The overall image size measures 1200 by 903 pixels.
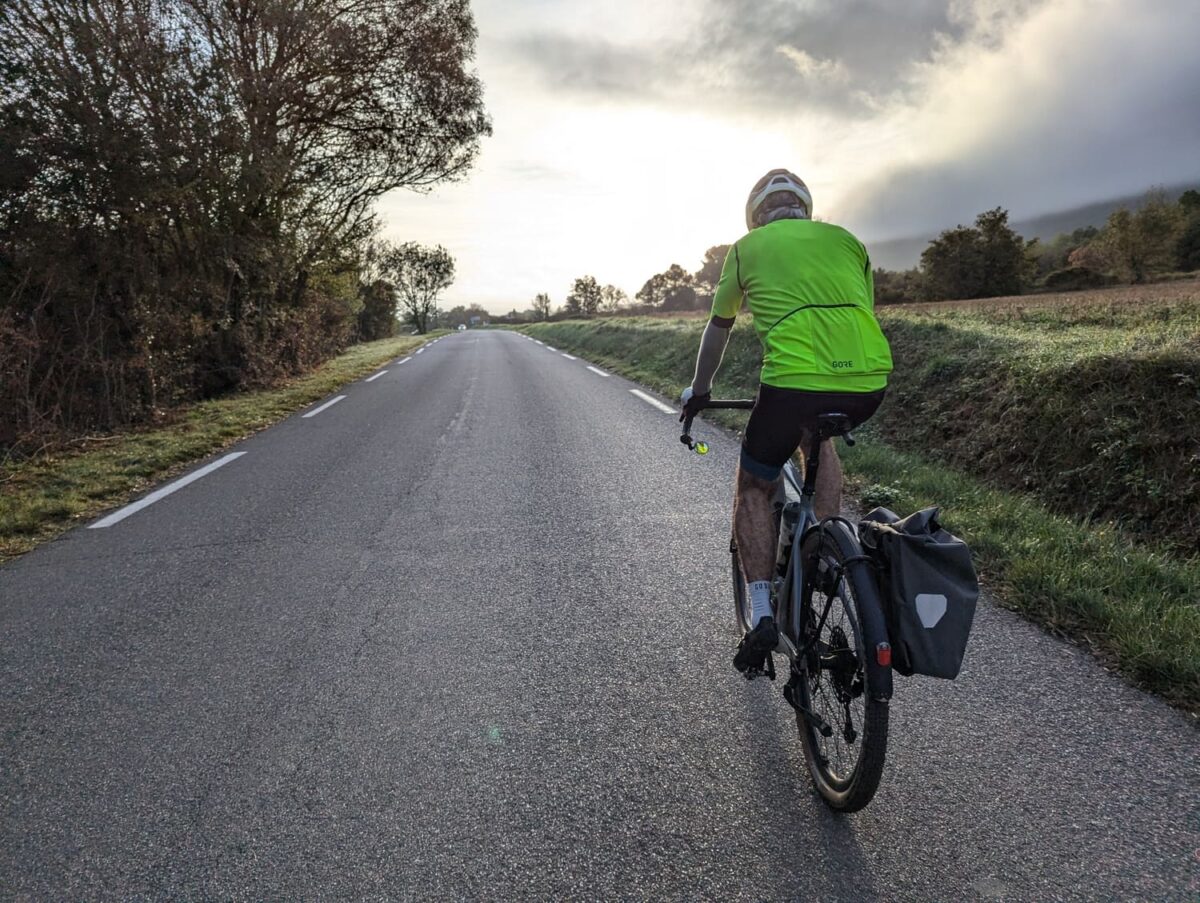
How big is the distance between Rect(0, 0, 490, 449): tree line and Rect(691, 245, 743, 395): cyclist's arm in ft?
27.5

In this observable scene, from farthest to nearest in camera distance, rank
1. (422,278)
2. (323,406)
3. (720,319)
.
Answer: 1. (422,278)
2. (323,406)
3. (720,319)

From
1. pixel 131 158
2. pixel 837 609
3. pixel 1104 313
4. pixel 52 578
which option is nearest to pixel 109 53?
pixel 131 158

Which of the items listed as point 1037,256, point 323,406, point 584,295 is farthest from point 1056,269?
point 584,295

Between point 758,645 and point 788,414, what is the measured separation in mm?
826

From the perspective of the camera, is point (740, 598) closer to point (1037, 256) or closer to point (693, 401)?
point (693, 401)

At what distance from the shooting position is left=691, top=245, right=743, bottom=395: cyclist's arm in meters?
2.46

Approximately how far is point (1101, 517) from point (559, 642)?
392cm

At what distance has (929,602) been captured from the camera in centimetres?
188

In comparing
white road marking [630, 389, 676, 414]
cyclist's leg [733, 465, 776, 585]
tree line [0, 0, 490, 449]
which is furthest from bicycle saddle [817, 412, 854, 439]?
tree line [0, 0, 490, 449]

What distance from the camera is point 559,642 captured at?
3.21m

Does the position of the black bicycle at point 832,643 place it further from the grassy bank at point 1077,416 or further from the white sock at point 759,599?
the grassy bank at point 1077,416

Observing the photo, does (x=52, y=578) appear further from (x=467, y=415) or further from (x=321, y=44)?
(x=321, y=44)

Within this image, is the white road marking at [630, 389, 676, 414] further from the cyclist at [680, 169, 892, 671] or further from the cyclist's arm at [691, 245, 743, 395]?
the cyclist at [680, 169, 892, 671]

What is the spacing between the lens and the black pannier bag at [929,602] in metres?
1.86
